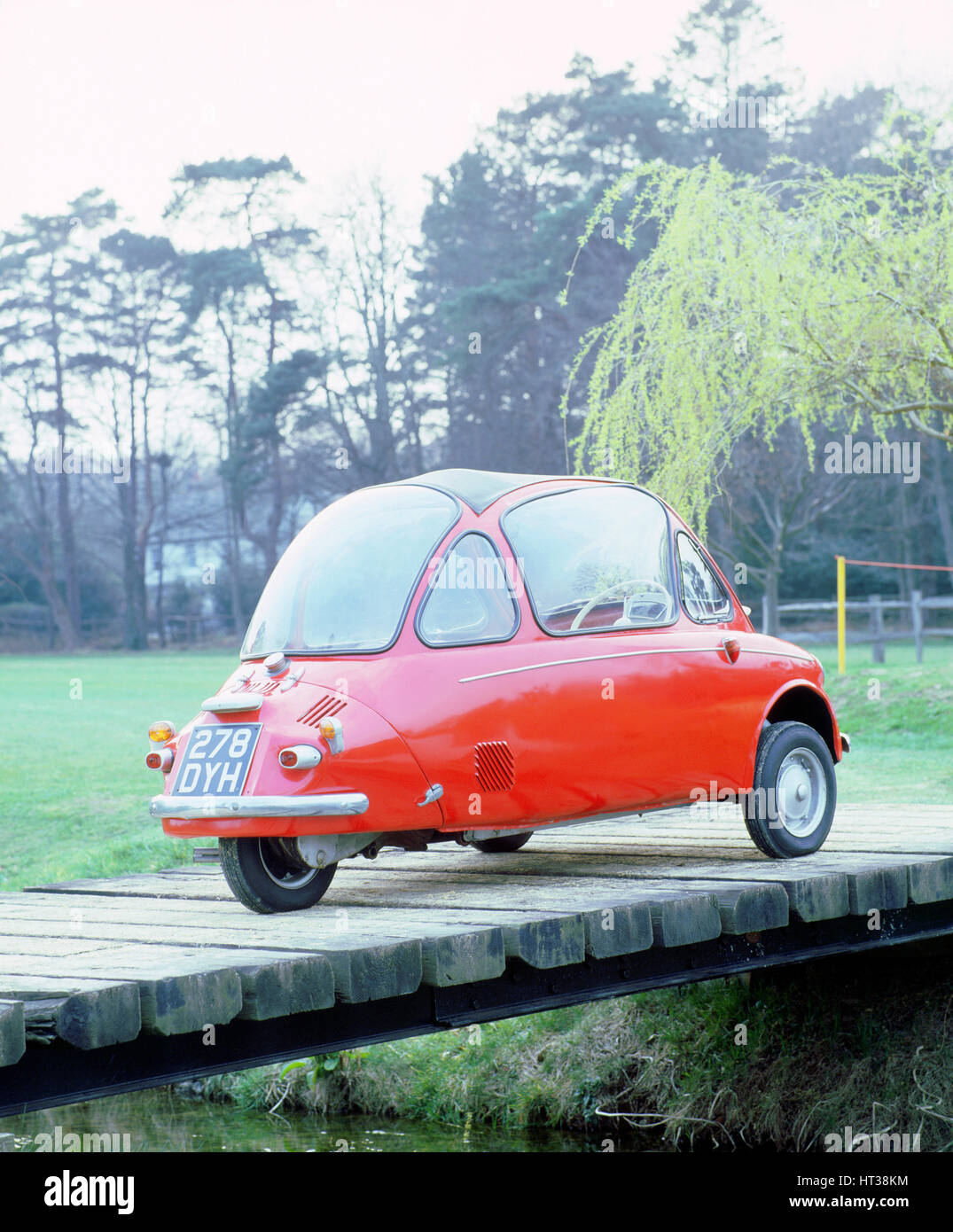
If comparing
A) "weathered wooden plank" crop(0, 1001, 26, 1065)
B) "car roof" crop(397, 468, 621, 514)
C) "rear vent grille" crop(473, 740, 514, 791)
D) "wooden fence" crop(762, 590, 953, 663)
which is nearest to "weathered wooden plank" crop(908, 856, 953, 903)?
"rear vent grille" crop(473, 740, 514, 791)

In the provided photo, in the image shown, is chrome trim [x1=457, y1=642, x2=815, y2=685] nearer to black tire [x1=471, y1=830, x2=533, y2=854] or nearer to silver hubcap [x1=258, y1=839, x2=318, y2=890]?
silver hubcap [x1=258, y1=839, x2=318, y2=890]

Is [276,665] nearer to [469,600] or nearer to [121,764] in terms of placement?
[469,600]

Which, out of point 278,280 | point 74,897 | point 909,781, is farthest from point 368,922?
point 278,280

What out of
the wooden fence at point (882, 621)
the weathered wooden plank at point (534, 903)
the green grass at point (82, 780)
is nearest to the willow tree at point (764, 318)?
the green grass at point (82, 780)

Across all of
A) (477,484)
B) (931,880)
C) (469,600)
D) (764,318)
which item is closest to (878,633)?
(764,318)

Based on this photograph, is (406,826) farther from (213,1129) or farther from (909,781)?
→ (909,781)

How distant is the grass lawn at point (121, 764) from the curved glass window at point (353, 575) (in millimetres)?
6079

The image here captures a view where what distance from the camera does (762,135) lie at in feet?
141

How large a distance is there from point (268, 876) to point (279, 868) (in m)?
0.08

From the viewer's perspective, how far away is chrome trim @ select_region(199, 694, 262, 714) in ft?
20.1

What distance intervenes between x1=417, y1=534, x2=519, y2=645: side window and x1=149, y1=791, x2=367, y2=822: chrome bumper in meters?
0.83

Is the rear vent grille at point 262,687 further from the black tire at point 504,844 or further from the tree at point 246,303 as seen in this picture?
the tree at point 246,303

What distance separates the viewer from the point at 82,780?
17172 mm

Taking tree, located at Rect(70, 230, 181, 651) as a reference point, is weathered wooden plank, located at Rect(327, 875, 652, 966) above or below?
below
